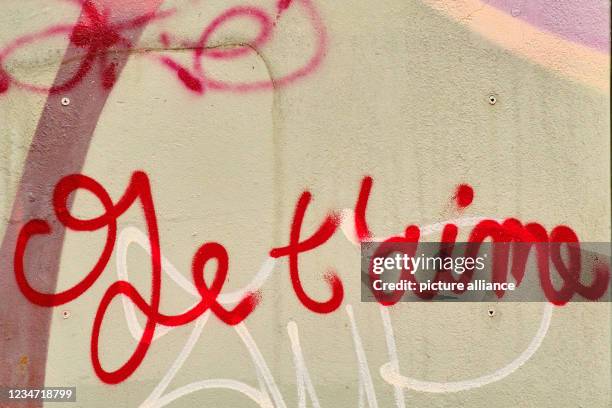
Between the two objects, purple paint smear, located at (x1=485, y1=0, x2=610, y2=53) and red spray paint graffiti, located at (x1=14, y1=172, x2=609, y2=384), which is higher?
purple paint smear, located at (x1=485, y1=0, x2=610, y2=53)

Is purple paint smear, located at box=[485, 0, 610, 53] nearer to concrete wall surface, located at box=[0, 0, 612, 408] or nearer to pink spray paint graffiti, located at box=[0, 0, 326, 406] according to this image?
concrete wall surface, located at box=[0, 0, 612, 408]

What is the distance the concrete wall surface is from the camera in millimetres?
2676

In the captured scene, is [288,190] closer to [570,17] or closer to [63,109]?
[63,109]

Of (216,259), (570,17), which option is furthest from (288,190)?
(570,17)

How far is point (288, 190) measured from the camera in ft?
8.79

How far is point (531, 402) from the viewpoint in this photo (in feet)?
8.80

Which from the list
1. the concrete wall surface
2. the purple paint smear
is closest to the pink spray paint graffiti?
the concrete wall surface

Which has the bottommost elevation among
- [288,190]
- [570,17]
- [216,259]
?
[216,259]

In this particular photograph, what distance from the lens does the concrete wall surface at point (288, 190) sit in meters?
2.68

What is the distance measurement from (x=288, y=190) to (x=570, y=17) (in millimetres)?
1308

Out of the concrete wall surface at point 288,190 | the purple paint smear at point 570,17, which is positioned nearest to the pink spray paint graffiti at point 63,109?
the concrete wall surface at point 288,190

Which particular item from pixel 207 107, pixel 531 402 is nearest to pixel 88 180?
pixel 207 107

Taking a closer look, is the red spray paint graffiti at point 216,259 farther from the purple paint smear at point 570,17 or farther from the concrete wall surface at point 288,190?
the purple paint smear at point 570,17

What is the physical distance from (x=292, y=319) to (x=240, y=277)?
0.86 ft
